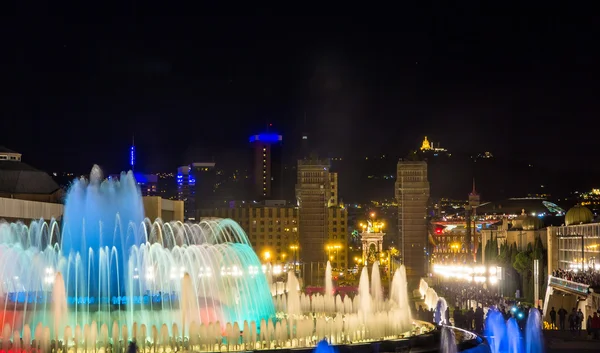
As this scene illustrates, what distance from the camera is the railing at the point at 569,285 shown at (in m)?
43.0

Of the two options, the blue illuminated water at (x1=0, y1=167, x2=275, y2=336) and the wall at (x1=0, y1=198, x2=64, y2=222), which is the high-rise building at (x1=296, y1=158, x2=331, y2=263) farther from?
the blue illuminated water at (x1=0, y1=167, x2=275, y2=336)

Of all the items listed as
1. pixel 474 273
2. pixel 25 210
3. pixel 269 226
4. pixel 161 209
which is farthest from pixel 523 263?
pixel 269 226

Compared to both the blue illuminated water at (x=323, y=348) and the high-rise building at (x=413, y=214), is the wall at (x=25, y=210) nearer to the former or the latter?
the blue illuminated water at (x=323, y=348)

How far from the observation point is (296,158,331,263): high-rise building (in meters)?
151

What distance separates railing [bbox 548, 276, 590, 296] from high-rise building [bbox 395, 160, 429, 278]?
83.8m

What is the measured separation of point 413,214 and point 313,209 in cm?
1768

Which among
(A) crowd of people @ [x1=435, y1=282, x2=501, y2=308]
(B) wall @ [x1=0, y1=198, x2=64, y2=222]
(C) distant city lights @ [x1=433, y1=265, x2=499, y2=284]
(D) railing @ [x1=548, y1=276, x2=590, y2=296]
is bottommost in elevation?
(A) crowd of people @ [x1=435, y1=282, x2=501, y2=308]

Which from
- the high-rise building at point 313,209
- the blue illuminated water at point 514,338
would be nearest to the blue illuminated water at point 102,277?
the blue illuminated water at point 514,338

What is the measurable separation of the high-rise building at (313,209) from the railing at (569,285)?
9841 centimetres

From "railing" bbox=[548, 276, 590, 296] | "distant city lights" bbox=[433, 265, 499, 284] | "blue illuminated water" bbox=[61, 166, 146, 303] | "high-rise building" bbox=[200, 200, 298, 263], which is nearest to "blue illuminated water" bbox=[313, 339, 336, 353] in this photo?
"blue illuminated water" bbox=[61, 166, 146, 303]

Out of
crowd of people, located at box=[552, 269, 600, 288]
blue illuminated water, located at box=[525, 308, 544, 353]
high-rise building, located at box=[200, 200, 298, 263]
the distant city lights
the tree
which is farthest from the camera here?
high-rise building, located at box=[200, 200, 298, 263]

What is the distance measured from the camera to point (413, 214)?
148 m

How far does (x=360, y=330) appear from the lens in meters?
35.6

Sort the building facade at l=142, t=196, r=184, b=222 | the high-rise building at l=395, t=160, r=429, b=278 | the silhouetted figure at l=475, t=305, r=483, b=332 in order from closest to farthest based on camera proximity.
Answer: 1. the silhouetted figure at l=475, t=305, r=483, b=332
2. the building facade at l=142, t=196, r=184, b=222
3. the high-rise building at l=395, t=160, r=429, b=278
